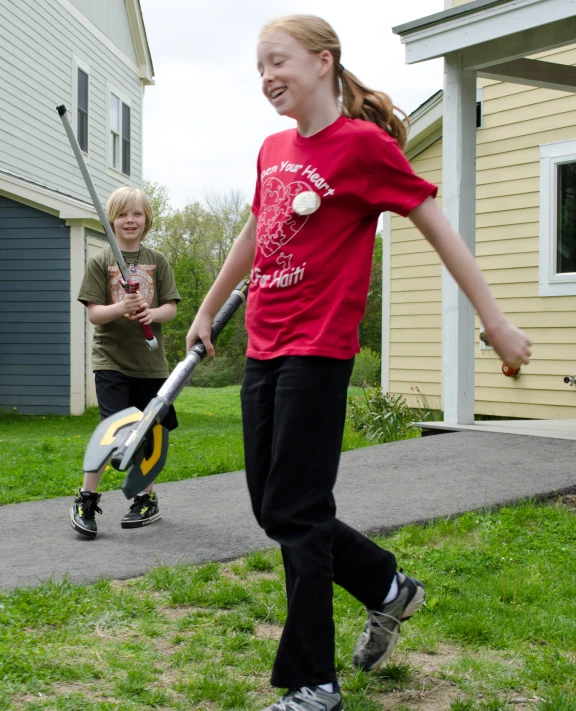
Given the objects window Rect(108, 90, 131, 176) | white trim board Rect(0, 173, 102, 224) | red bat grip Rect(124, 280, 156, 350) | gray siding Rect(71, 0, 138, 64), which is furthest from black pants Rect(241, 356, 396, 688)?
window Rect(108, 90, 131, 176)

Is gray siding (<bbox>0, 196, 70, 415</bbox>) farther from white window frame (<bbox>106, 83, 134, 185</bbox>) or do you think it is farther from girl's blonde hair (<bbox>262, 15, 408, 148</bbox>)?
girl's blonde hair (<bbox>262, 15, 408, 148</bbox>)

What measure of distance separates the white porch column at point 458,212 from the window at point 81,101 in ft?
36.4

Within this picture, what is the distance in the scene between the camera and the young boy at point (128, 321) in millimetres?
4230

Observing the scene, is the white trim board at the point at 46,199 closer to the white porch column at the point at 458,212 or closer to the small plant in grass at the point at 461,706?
the white porch column at the point at 458,212

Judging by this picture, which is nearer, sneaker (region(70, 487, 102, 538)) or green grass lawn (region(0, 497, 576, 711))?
green grass lawn (region(0, 497, 576, 711))

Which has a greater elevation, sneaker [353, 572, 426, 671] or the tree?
the tree

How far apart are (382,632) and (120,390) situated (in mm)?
2179

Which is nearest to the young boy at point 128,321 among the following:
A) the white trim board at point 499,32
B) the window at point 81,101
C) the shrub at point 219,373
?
the white trim board at point 499,32

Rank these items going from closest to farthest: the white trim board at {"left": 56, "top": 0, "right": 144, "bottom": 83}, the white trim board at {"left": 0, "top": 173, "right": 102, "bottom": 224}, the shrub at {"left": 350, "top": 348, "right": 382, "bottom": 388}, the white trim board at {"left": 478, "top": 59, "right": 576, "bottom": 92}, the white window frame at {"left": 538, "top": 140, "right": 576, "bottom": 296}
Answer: the white trim board at {"left": 478, "top": 59, "right": 576, "bottom": 92} < the white window frame at {"left": 538, "top": 140, "right": 576, "bottom": 296} < the white trim board at {"left": 0, "top": 173, "right": 102, "bottom": 224} < the white trim board at {"left": 56, "top": 0, "right": 144, "bottom": 83} < the shrub at {"left": 350, "top": 348, "right": 382, "bottom": 388}

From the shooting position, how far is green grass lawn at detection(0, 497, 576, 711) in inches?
91.7

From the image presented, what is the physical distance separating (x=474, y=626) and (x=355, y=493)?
200 cm

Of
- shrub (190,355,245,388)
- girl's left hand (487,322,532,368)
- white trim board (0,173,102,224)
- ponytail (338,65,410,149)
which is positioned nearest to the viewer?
girl's left hand (487,322,532,368)

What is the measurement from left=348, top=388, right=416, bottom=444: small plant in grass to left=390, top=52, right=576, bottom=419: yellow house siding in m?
0.98

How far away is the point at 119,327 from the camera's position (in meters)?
4.30
